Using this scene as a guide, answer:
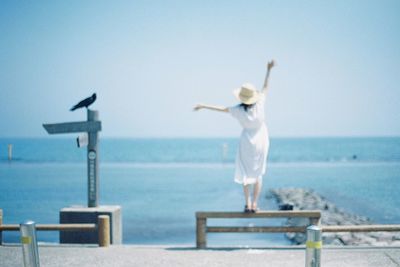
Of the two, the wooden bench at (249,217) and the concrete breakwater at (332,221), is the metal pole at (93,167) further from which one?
the concrete breakwater at (332,221)

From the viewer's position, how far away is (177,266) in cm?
630

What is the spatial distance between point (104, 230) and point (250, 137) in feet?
9.11

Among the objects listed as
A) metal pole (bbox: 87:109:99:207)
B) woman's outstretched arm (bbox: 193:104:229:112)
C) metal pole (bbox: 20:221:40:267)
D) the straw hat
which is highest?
the straw hat

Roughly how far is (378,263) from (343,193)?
25451 millimetres

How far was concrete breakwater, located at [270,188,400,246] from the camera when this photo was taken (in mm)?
13844

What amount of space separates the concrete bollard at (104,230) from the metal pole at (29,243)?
7.64ft

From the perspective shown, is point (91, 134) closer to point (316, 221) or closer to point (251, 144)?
point (251, 144)

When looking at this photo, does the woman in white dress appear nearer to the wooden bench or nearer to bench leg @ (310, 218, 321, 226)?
the wooden bench

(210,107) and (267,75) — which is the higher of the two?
(267,75)

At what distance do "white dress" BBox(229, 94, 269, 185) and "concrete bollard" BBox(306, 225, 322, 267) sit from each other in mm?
2679

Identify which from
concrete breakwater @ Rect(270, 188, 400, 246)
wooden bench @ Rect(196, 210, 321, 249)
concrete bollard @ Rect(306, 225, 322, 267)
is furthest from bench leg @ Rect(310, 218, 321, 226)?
concrete bollard @ Rect(306, 225, 322, 267)

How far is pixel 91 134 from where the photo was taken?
8.82 meters

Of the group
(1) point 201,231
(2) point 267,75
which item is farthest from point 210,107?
(1) point 201,231

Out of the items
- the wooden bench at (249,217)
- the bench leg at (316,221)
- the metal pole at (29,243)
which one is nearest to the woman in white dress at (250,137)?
the wooden bench at (249,217)
